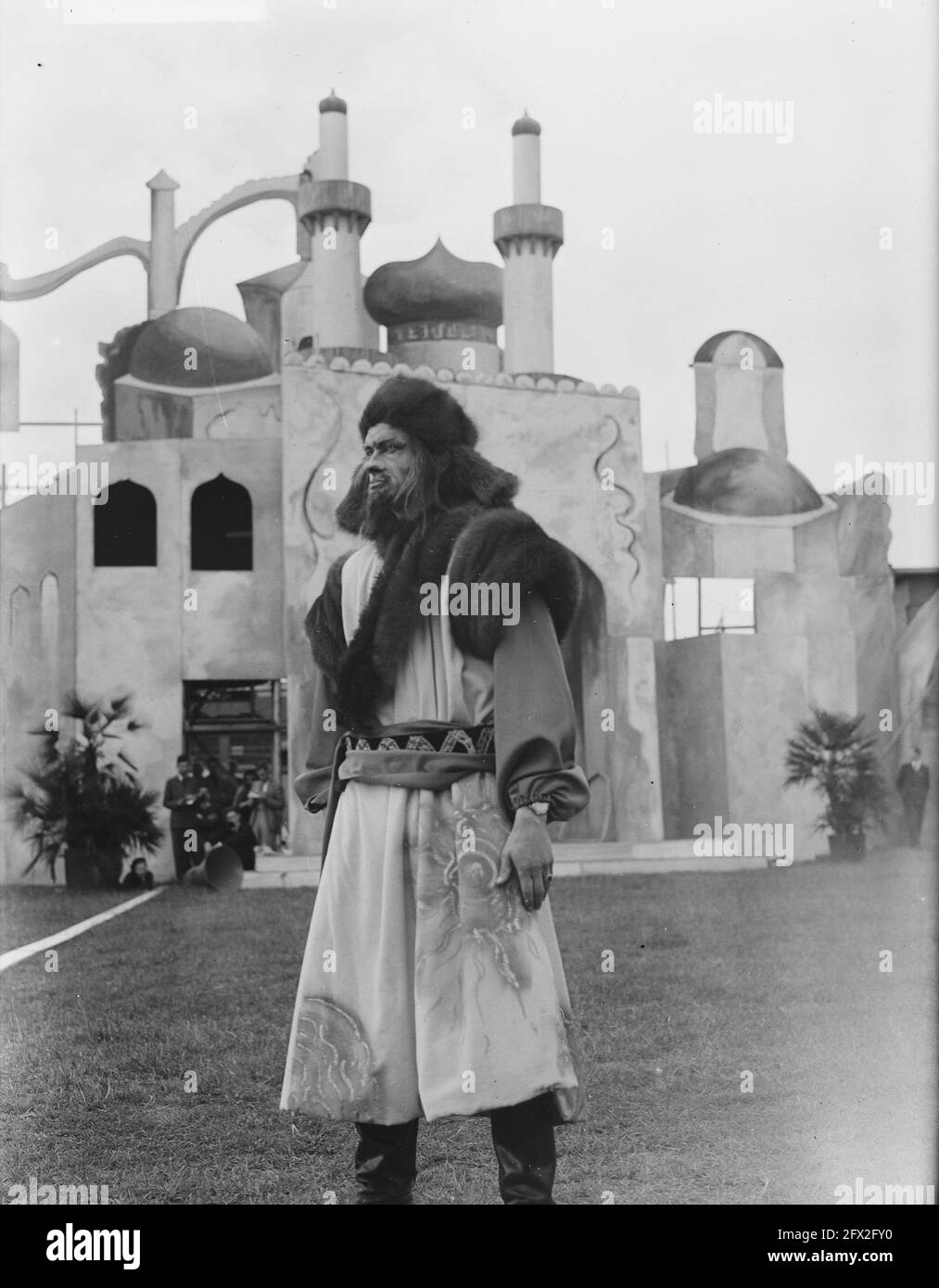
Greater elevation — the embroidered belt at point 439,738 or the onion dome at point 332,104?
the onion dome at point 332,104

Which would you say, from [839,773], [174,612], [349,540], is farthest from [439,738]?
[349,540]

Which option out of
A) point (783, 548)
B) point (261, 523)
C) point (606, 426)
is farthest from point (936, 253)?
point (261, 523)

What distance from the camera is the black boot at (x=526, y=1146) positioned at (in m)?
3.18

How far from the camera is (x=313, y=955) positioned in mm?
3326

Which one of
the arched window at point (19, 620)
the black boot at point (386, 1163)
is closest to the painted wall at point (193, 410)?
the arched window at point (19, 620)

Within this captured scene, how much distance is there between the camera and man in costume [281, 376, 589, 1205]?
3.20 meters

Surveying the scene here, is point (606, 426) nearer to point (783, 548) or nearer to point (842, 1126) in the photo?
point (783, 548)

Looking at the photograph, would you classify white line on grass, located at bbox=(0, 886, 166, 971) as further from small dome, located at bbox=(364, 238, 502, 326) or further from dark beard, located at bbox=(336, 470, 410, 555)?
small dome, located at bbox=(364, 238, 502, 326)

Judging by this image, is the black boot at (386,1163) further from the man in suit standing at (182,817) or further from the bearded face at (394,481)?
the man in suit standing at (182,817)

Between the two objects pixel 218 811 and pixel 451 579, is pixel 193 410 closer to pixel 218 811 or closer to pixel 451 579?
pixel 218 811

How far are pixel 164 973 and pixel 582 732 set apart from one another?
81.5 inches

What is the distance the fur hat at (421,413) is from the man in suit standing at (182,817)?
240 centimetres

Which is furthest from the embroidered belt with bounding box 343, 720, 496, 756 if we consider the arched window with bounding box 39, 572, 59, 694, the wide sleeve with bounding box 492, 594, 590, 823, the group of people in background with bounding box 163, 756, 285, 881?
the group of people in background with bounding box 163, 756, 285, 881

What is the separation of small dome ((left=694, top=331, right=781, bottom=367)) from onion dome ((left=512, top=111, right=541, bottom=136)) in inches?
33.1
